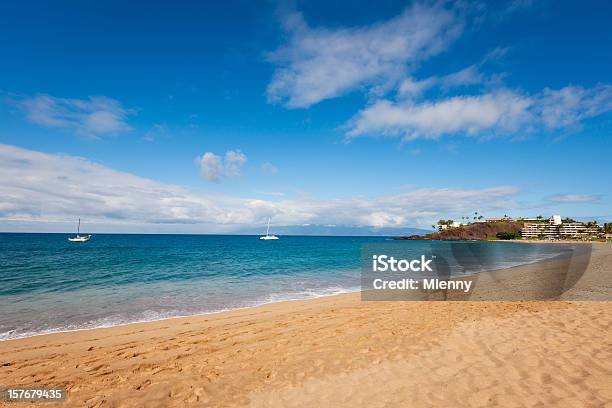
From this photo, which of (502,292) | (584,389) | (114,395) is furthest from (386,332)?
(502,292)

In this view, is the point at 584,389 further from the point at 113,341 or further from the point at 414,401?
the point at 113,341

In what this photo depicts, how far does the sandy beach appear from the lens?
5879mm

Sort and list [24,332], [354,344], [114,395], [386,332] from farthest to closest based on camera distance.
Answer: [24,332]
[386,332]
[354,344]
[114,395]

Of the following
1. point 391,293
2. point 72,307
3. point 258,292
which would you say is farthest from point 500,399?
point 72,307

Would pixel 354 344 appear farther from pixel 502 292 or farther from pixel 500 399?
pixel 502 292

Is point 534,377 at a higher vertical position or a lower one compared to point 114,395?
higher

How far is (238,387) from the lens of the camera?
6.39 m

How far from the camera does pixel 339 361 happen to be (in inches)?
298

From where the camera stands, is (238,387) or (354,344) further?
(354,344)

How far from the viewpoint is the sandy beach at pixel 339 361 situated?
588cm

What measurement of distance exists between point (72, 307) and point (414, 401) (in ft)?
56.9

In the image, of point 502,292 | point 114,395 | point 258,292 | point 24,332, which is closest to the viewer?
point 114,395

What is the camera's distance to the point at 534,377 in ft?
20.9

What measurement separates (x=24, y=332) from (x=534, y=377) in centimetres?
1650
